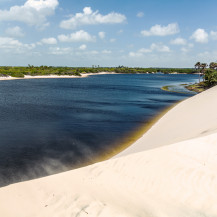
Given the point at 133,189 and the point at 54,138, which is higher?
the point at 133,189

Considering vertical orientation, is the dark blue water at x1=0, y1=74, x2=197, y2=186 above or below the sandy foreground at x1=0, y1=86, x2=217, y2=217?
below

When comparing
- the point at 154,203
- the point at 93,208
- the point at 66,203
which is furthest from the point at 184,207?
the point at 66,203

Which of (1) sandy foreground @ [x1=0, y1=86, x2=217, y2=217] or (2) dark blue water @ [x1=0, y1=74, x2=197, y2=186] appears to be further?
(2) dark blue water @ [x1=0, y1=74, x2=197, y2=186]

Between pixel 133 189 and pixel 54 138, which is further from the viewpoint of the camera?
pixel 54 138

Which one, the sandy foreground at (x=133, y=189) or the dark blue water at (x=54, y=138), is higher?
the sandy foreground at (x=133, y=189)

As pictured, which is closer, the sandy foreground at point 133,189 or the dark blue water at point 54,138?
the sandy foreground at point 133,189

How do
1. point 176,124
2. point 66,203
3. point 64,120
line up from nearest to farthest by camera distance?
point 66,203
point 176,124
point 64,120

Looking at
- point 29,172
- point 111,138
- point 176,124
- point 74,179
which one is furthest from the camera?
point 176,124

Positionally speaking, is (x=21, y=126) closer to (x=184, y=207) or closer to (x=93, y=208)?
(x=93, y=208)
